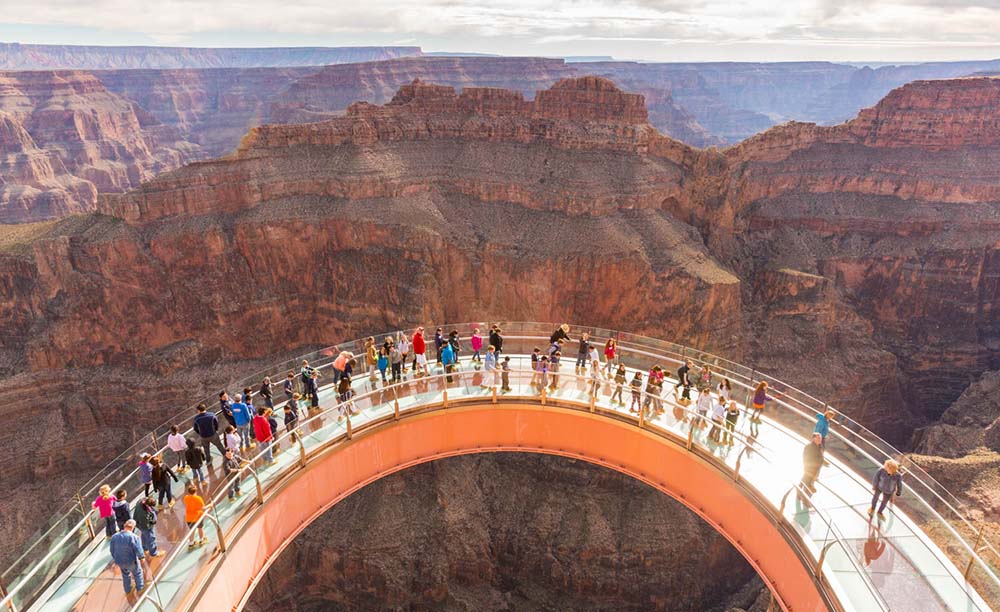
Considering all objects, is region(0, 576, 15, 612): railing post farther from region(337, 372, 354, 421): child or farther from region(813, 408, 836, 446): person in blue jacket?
region(813, 408, 836, 446): person in blue jacket

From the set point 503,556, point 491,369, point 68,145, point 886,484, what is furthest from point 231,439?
point 68,145

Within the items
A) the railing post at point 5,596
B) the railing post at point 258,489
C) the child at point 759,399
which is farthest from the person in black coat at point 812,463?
the railing post at point 5,596

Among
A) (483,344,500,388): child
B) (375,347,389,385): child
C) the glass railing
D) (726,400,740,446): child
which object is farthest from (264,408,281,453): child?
(726,400,740,446): child

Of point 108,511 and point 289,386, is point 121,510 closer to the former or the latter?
point 108,511

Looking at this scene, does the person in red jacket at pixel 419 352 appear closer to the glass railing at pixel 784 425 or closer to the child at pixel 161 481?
the glass railing at pixel 784 425

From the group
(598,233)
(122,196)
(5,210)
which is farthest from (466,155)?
(5,210)
